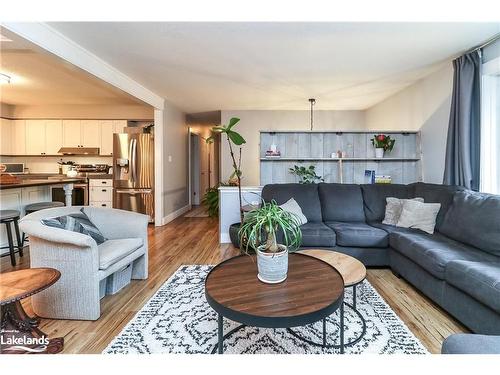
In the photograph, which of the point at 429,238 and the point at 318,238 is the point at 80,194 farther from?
the point at 429,238

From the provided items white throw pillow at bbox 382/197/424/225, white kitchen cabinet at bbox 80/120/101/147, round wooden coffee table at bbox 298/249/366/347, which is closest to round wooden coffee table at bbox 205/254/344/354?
round wooden coffee table at bbox 298/249/366/347

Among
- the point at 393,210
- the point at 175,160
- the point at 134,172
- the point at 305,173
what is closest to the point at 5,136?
the point at 134,172

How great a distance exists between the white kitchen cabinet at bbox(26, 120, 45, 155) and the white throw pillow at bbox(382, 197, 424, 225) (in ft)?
23.3

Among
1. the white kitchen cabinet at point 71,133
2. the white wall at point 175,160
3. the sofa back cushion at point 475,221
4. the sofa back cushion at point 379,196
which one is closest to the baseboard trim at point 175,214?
the white wall at point 175,160

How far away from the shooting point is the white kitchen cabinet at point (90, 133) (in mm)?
5941

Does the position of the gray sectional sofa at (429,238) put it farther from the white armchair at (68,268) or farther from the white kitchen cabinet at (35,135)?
the white kitchen cabinet at (35,135)

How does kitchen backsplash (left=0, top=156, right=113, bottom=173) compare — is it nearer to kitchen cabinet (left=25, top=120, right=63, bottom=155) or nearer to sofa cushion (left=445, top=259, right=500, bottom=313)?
kitchen cabinet (left=25, top=120, right=63, bottom=155)

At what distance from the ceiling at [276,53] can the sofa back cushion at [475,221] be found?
5.34 ft

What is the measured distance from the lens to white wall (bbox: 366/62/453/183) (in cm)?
341

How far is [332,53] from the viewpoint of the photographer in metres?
3.05

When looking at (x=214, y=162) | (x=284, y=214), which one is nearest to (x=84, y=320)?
(x=284, y=214)

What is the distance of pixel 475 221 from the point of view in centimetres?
230

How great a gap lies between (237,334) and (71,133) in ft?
20.3
